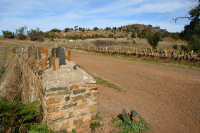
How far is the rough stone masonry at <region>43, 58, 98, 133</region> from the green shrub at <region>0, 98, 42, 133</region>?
37 cm

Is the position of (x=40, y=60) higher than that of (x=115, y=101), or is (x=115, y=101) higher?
(x=40, y=60)

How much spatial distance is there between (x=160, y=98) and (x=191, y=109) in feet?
3.37

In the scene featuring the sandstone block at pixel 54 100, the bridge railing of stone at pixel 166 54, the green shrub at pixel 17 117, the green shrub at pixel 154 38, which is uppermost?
the green shrub at pixel 154 38

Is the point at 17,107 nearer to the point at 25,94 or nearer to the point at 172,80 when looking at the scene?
the point at 25,94

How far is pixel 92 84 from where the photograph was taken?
8.75 ft

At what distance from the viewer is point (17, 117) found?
2303mm

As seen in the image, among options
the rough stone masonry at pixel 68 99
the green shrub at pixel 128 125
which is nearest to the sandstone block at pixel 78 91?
the rough stone masonry at pixel 68 99

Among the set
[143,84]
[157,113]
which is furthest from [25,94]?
[143,84]

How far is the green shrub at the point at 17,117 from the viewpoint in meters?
2.19

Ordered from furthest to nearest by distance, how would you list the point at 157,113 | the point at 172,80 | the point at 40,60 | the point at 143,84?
the point at 172,80, the point at 143,84, the point at 157,113, the point at 40,60

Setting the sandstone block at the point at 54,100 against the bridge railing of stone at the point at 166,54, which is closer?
the sandstone block at the point at 54,100

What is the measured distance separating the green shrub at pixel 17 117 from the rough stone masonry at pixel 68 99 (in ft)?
1.22

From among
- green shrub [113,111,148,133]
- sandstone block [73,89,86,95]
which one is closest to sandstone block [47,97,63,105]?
sandstone block [73,89,86,95]

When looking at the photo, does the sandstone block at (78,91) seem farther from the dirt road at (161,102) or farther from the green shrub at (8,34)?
the green shrub at (8,34)
